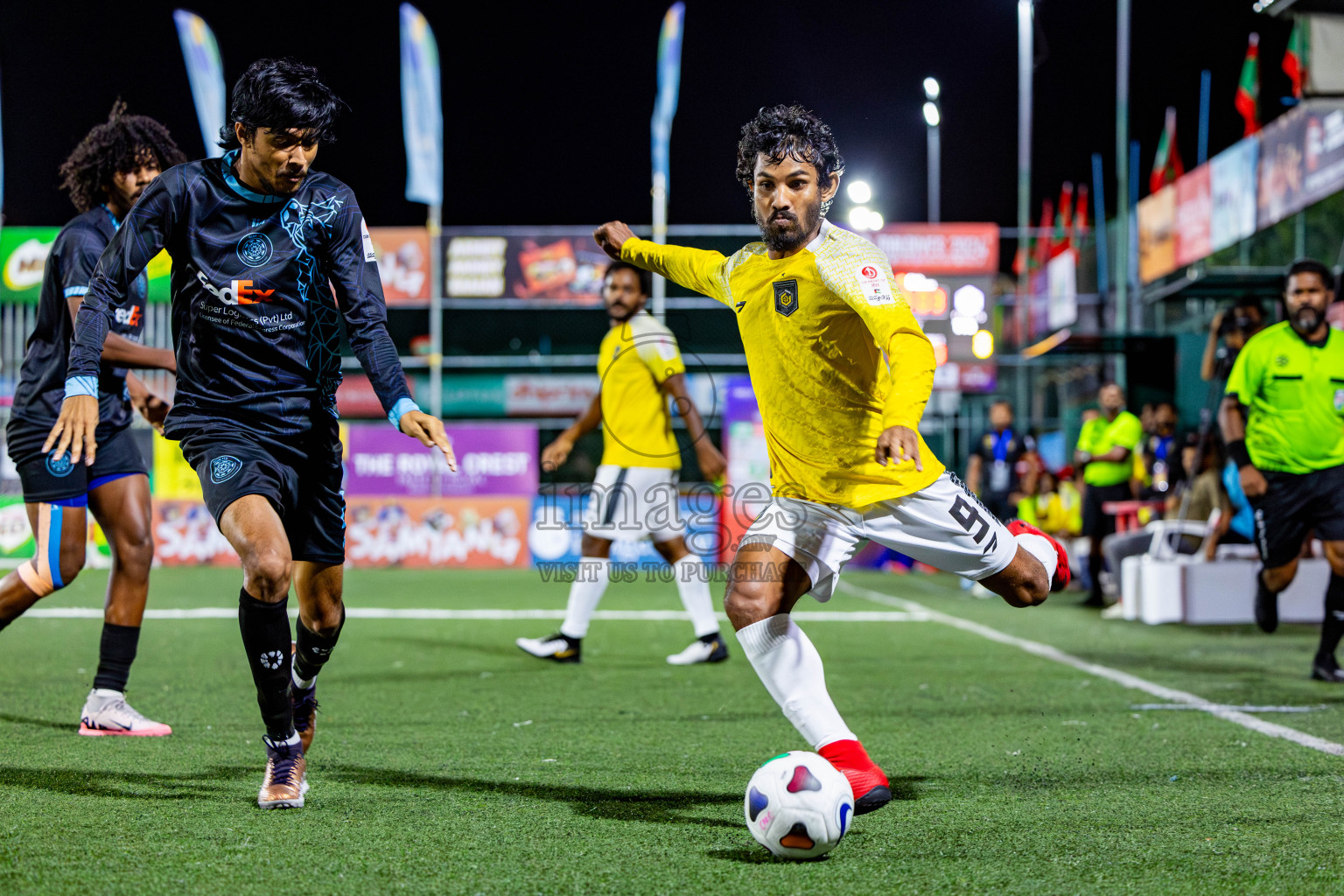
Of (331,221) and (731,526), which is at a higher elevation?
(331,221)

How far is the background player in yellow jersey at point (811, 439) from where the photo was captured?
3654 mm

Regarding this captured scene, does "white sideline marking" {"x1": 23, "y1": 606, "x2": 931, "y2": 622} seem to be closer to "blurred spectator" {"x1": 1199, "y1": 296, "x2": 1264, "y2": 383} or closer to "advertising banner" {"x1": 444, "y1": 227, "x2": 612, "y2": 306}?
"blurred spectator" {"x1": 1199, "y1": 296, "x2": 1264, "y2": 383}

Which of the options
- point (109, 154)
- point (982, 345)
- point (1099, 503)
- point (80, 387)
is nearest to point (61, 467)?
point (109, 154)

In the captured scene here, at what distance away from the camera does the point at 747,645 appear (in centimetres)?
368

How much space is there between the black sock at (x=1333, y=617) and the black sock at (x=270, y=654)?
223 inches

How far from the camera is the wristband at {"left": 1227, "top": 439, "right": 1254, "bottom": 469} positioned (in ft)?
22.7

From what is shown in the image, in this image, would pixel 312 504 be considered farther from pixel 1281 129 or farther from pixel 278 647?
pixel 1281 129

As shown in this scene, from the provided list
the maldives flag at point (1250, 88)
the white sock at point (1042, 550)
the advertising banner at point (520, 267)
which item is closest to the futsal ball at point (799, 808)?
the white sock at point (1042, 550)

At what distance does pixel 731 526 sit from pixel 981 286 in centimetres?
835

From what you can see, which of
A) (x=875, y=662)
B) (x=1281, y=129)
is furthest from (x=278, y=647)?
(x=1281, y=129)

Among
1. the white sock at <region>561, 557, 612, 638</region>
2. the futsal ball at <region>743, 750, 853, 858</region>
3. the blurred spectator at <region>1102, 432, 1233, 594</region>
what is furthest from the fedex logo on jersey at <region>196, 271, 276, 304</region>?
the blurred spectator at <region>1102, 432, 1233, 594</region>

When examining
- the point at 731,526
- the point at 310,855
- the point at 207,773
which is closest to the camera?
the point at 310,855

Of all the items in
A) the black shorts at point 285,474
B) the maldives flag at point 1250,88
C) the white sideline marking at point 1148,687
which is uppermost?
the maldives flag at point 1250,88

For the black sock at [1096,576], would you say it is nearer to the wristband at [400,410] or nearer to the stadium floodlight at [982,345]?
the stadium floodlight at [982,345]
